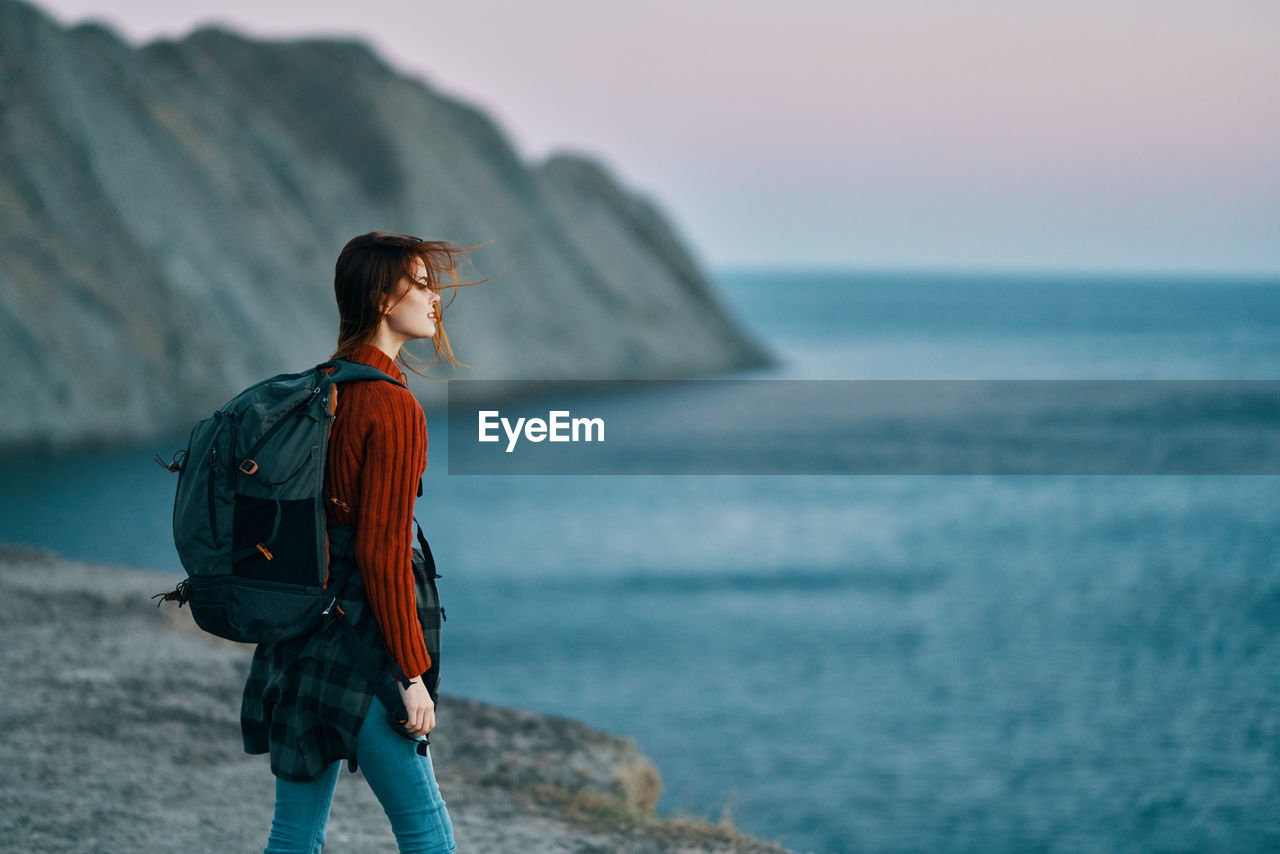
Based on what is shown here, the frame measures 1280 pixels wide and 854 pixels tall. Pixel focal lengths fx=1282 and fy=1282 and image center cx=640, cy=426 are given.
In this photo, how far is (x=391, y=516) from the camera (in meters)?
2.88

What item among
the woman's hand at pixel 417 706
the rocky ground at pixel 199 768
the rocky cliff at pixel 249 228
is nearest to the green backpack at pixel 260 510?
the woman's hand at pixel 417 706

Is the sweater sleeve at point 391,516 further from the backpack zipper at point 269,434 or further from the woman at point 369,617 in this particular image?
the backpack zipper at point 269,434

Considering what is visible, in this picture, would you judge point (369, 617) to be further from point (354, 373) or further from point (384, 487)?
point (354, 373)

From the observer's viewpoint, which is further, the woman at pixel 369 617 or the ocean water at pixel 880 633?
the ocean water at pixel 880 633

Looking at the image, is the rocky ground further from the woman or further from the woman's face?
the woman's face

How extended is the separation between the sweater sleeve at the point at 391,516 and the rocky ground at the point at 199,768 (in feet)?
9.01

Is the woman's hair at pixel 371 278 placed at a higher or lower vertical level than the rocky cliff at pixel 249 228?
lower

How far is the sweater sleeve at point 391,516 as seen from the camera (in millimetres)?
2857

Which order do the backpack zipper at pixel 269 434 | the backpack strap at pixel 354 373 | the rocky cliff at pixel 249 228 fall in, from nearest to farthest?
the backpack zipper at pixel 269 434 < the backpack strap at pixel 354 373 < the rocky cliff at pixel 249 228

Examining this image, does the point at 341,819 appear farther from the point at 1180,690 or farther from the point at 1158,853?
the point at 1180,690

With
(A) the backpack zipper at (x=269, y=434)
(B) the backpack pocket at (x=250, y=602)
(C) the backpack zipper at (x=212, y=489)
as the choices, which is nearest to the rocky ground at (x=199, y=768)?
(B) the backpack pocket at (x=250, y=602)

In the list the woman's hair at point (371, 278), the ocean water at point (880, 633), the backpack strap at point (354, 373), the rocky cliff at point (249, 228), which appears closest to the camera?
the backpack strap at point (354, 373)

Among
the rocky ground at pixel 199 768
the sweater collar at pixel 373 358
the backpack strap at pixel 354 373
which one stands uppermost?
the sweater collar at pixel 373 358

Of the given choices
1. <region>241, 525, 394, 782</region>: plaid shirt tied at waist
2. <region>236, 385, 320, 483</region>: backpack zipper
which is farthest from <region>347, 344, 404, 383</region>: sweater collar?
<region>241, 525, 394, 782</region>: plaid shirt tied at waist
